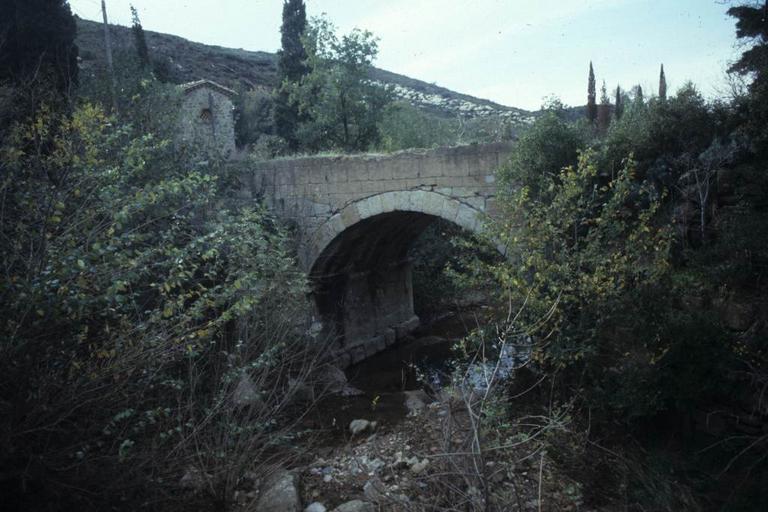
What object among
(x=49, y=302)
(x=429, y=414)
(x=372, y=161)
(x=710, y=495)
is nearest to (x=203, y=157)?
(x=372, y=161)

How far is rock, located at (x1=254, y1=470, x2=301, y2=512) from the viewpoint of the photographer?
16.5 ft

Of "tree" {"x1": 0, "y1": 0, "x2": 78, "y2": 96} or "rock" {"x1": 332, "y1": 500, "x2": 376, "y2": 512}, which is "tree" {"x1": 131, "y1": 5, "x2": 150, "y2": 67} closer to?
"tree" {"x1": 0, "y1": 0, "x2": 78, "y2": 96}

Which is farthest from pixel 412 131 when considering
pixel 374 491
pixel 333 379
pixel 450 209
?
pixel 374 491

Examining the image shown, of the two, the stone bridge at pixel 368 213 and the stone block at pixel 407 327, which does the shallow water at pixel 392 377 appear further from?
the stone bridge at pixel 368 213

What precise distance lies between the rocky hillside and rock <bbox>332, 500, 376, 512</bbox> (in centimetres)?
2832

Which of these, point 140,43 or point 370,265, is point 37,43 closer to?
point 370,265

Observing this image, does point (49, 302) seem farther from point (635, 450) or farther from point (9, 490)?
point (635, 450)

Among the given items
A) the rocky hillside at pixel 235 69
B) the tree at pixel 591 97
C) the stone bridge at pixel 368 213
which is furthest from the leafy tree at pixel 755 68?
the rocky hillside at pixel 235 69

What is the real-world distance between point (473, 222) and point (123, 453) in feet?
20.2

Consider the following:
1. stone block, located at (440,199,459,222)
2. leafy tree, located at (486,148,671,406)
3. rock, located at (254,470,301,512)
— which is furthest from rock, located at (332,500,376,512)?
stone block, located at (440,199,459,222)

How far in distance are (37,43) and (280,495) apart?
10.3 metres

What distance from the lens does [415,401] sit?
880cm

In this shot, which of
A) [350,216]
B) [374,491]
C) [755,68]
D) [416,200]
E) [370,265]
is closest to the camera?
[374,491]

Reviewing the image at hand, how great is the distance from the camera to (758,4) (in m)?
7.32
